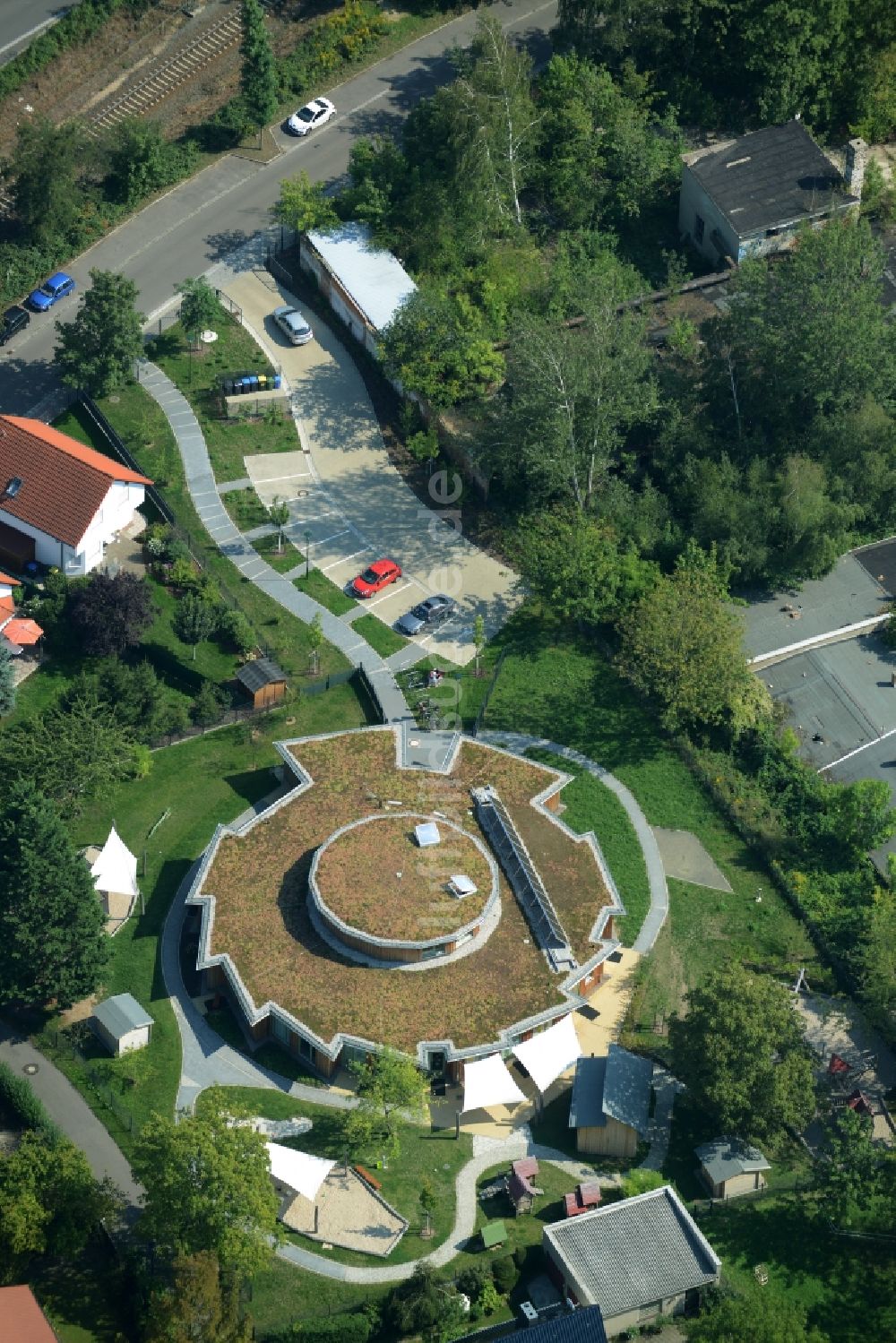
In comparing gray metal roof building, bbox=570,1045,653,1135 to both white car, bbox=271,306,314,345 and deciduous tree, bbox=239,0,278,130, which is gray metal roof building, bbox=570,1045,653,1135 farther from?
deciduous tree, bbox=239,0,278,130

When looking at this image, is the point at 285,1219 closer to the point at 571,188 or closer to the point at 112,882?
the point at 112,882

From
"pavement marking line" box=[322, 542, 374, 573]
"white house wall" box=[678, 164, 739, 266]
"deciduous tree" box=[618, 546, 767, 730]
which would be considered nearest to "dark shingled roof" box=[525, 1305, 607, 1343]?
"deciduous tree" box=[618, 546, 767, 730]

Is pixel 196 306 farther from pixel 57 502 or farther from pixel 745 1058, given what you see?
pixel 745 1058

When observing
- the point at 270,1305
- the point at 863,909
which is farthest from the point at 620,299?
Answer: the point at 270,1305

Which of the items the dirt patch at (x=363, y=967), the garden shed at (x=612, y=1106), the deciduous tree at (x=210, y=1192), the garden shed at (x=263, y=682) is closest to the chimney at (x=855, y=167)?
the dirt patch at (x=363, y=967)

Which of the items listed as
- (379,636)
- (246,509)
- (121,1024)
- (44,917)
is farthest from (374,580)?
(121,1024)

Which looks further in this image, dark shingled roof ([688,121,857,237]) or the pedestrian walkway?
dark shingled roof ([688,121,857,237])
